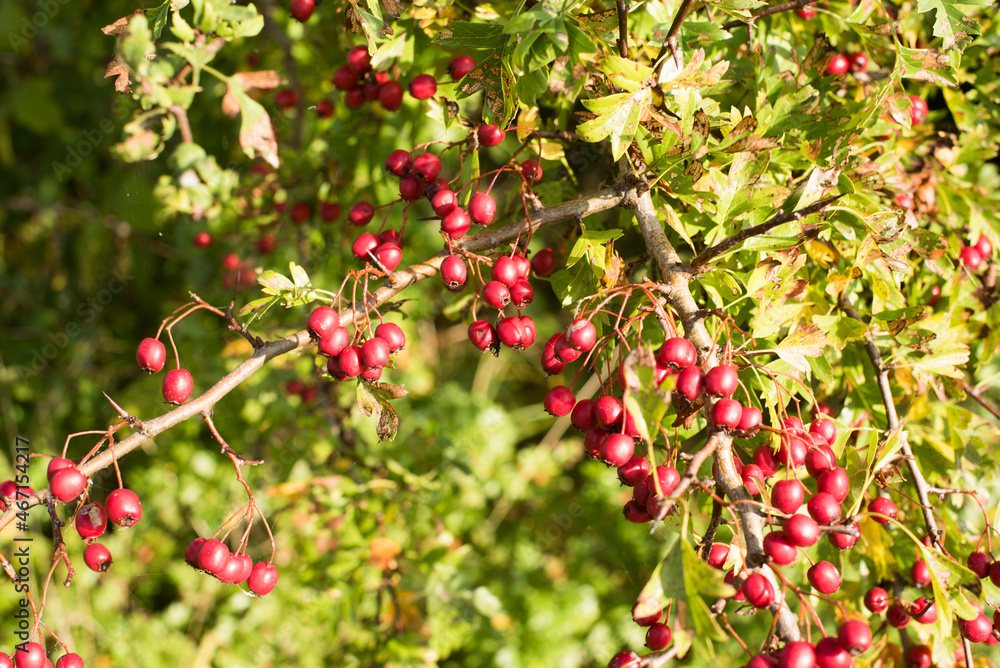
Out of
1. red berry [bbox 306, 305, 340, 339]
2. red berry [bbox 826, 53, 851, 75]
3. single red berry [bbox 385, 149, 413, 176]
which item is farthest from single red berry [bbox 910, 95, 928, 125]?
red berry [bbox 306, 305, 340, 339]

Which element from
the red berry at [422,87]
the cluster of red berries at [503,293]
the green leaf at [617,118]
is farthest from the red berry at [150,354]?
the green leaf at [617,118]

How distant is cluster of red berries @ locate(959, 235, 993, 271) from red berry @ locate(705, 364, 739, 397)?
997 mm

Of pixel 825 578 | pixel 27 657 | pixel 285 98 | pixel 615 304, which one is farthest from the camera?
pixel 285 98

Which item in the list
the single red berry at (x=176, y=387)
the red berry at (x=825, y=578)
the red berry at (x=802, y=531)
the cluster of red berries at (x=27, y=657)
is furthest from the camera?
the single red berry at (x=176, y=387)

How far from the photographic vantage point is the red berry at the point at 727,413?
0.96m

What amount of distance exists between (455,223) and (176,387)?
0.62 meters

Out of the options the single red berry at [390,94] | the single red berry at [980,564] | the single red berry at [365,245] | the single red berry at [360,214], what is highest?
the single red berry at [390,94]

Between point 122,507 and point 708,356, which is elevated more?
point 708,356

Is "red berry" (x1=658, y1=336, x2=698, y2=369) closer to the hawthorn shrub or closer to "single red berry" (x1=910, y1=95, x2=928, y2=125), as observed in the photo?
the hawthorn shrub

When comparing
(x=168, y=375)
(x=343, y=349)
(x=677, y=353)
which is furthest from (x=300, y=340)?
(x=677, y=353)

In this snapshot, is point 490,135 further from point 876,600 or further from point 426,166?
point 876,600

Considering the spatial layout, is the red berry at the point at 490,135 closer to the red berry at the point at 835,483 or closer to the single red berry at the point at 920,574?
the red berry at the point at 835,483

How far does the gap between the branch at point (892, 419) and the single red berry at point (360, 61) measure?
126 centimetres

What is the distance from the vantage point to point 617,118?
1095 mm
